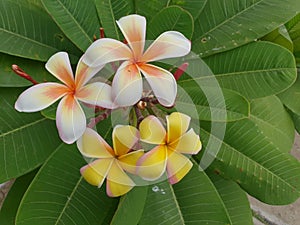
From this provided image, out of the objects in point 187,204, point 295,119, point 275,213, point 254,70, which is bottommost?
point 275,213

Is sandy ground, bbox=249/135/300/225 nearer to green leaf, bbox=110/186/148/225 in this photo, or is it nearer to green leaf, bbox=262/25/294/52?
green leaf, bbox=262/25/294/52

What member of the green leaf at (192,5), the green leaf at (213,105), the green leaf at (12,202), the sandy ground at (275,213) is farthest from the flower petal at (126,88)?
the sandy ground at (275,213)

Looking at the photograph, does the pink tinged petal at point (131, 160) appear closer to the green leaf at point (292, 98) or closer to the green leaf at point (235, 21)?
the green leaf at point (235, 21)

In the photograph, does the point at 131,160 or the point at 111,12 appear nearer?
the point at 131,160

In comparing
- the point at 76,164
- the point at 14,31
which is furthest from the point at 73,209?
the point at 14,31

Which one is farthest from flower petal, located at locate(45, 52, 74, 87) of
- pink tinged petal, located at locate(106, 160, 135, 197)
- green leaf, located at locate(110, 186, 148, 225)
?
green leaf, located at locate(110, 186, 148, 225)

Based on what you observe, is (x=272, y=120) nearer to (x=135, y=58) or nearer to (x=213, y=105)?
(x=213, y=105)

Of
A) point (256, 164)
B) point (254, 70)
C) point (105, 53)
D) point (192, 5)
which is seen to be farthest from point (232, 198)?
point (105, 53)
